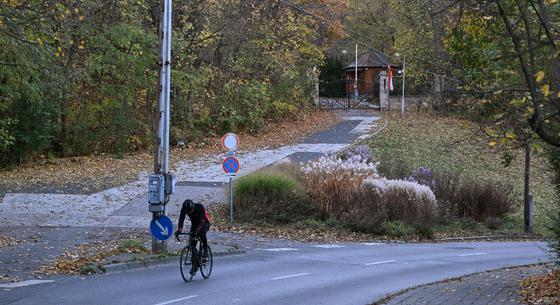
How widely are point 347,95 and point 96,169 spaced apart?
126 feet

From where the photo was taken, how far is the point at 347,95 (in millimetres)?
68250

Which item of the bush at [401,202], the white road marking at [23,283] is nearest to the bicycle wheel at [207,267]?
the white road marking at [23,283]

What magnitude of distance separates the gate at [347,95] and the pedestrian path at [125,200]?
2456cm

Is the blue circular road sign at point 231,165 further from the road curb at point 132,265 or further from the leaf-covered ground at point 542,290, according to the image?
the leaf-covered ground at point 542,290

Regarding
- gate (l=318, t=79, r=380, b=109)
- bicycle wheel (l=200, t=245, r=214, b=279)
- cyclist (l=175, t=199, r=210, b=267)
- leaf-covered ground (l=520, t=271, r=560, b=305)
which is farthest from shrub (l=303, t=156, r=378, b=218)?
gate (l=318, t=79, r=380, b=109)

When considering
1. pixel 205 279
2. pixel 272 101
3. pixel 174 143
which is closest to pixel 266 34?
pixel 272 101

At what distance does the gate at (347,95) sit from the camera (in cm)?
6438

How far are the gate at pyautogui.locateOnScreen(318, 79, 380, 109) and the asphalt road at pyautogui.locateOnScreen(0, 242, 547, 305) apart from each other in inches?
1681

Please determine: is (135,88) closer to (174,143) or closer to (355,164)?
(174,143)

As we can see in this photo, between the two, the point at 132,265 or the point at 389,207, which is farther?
the point at 389,207

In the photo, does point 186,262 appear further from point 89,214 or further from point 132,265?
point 89,214

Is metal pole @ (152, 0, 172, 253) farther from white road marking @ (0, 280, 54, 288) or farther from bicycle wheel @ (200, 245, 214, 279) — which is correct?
white road marking @ (0, 280, 54, 288)

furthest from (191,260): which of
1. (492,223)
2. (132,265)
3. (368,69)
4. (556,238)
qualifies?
(368,69)

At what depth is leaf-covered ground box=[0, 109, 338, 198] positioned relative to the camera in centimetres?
2866
